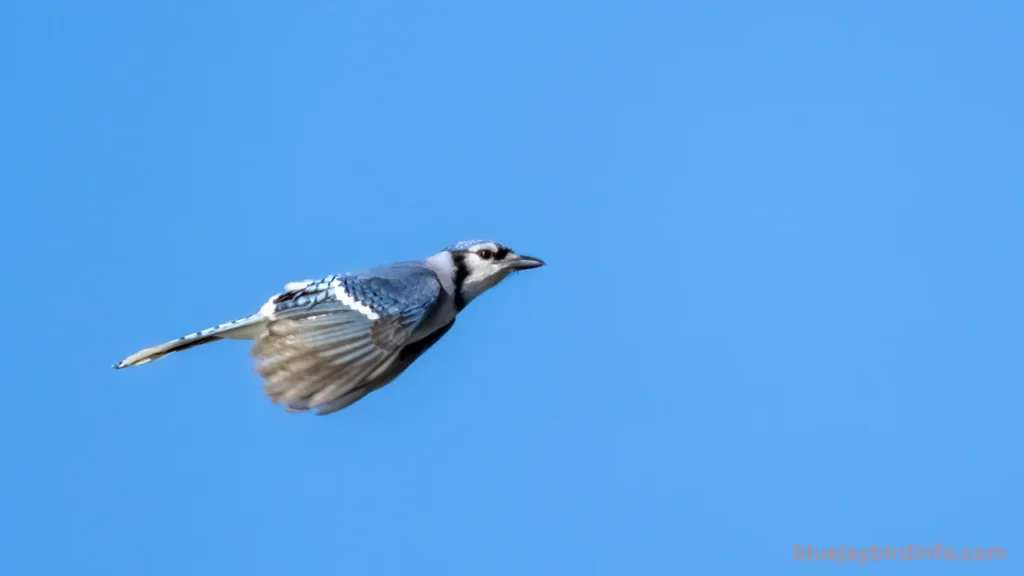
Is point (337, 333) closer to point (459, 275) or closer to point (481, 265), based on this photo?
point (459, 275)

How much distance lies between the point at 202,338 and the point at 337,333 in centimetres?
117

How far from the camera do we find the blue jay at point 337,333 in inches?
282

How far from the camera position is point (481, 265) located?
853 centimetres

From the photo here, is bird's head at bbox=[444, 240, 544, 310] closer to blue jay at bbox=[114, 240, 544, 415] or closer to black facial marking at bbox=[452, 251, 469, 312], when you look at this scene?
black facial marking at bbox=[452, 251, 469, 312]

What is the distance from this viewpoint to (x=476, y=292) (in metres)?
8.56

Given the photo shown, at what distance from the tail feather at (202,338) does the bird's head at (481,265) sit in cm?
127

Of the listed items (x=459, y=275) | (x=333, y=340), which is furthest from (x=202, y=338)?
(x=459, y=275)

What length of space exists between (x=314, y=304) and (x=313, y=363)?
16.0 inches

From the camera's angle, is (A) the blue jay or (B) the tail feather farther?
(B) the tail feather

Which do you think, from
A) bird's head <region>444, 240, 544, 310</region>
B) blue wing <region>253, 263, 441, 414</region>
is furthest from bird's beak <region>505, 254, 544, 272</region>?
blue wing <region>253, 263, 441, 414</region>

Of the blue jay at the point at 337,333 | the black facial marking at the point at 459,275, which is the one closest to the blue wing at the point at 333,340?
the blue jay at the point at 337,333

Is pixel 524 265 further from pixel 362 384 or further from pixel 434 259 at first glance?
pixel 362 384

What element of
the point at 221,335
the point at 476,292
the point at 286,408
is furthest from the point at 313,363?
the point at 476,292

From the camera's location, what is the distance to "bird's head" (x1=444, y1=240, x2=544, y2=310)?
27.8 ft
